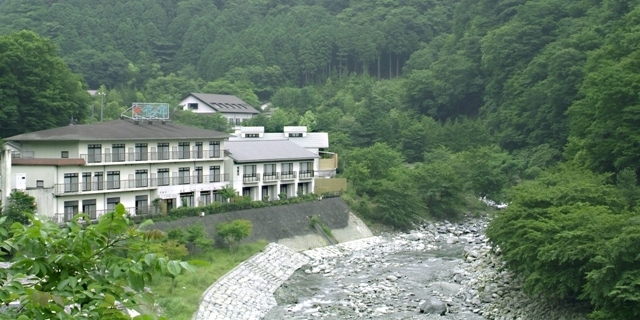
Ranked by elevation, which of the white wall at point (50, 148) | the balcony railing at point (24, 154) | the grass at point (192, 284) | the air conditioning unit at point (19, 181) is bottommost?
the grass at point (192, 284)

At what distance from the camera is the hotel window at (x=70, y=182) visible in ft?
89.9

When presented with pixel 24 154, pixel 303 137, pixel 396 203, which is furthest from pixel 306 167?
pixel 24 154

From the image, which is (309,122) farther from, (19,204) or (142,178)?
(19,204)

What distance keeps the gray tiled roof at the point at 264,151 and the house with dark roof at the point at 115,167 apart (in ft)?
3.79

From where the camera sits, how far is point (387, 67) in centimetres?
8044

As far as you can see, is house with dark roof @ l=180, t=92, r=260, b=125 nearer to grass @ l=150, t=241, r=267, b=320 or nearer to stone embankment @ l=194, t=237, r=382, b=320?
stone embankment @ l=194, t=237, r=382, b=320

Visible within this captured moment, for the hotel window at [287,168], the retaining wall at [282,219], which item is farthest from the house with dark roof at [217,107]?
the retaining wall at [282,219]

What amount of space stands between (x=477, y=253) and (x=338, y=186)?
1081 cm

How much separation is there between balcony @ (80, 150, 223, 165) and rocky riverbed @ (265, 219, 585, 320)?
737 cm

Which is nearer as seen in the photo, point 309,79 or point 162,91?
point 162,91

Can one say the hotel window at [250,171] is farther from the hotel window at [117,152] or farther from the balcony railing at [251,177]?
the hotel window at [117,152]

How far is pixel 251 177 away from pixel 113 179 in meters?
7.74

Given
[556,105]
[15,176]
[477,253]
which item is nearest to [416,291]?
[477,253]

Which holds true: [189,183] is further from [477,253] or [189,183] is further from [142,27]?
[142,27]
